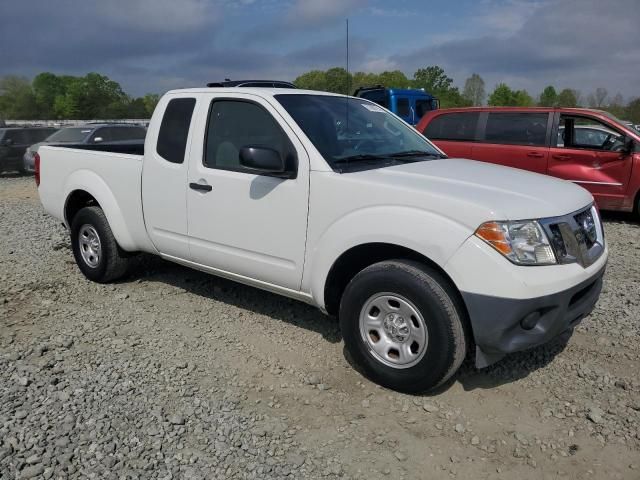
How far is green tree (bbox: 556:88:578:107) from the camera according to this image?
69.9 meters

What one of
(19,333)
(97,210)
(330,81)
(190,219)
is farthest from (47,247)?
(330,81)

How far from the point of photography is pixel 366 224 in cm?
320

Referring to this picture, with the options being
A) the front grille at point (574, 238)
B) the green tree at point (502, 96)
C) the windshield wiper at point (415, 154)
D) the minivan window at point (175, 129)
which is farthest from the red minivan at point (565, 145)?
→ the green tree at point (502, 96)

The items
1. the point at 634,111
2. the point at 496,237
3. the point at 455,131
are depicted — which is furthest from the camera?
the point at 634,111

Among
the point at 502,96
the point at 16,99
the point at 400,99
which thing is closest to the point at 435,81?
the point at 502,96

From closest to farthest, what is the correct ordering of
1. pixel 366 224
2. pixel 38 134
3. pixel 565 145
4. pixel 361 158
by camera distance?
1. pixel 366 224
2. pixel 361 158
3. pixel 565 145
4. pixel 38 134

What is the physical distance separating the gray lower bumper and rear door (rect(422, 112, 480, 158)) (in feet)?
20.8

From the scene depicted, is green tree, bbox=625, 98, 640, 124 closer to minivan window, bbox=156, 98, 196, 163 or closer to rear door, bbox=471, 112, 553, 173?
rear door, bbox=471, 112, 553, 173

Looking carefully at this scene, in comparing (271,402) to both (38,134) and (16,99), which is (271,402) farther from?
(16,99)

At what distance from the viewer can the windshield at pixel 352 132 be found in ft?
12.0

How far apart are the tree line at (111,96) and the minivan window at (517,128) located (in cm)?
5760

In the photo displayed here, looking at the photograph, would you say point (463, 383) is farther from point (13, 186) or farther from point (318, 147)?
point (13, 186)

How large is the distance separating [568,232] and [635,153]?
20.0 ft

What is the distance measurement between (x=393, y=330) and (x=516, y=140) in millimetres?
6500
